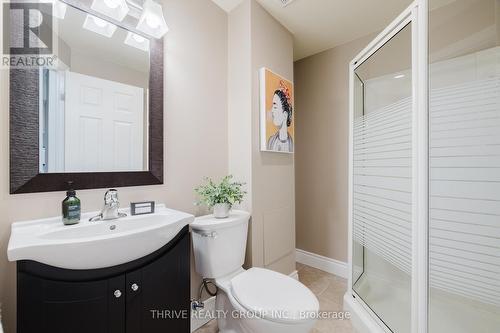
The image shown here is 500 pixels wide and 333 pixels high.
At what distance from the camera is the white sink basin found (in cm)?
71

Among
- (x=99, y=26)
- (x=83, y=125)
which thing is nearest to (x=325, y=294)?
(x=83, y=125)

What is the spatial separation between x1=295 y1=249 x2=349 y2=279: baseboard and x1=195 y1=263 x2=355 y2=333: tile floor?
46 mm

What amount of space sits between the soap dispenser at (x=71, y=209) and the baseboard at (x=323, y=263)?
219 cm

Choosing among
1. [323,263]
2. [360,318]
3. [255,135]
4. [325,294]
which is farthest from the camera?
[323,263]

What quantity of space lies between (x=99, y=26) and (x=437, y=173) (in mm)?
1936

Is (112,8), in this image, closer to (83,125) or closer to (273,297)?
(83,125)

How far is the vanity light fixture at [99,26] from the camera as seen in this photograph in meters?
1.13

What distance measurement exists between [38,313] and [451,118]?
1.97 m

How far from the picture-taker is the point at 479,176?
1218 millimetres

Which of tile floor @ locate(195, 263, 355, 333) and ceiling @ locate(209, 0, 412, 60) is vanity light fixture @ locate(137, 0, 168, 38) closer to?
ceiling @ locate(209, 0, 412, 60)

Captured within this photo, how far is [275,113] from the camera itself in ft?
5.92

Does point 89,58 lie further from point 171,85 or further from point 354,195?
point 354,195

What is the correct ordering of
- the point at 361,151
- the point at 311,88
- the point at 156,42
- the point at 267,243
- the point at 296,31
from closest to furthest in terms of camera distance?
1. the point at 156,42
2. the point at 361,151
3. the point at 267,243
4. the point at 296,31
5. the point at 311,88

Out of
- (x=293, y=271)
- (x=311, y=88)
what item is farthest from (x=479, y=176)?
(x=311, y=88)
